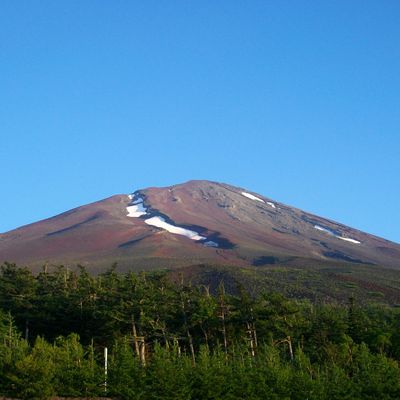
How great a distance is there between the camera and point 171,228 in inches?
6619

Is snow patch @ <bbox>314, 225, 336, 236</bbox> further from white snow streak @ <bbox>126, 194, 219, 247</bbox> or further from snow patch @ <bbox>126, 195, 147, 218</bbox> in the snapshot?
snow patch @ <bbox>126, 195, 147, 218</bbox>

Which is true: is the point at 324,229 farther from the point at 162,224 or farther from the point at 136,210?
the point at 136,210

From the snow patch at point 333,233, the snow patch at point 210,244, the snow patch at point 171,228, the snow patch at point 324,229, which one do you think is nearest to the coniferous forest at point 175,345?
the snow patch at point 210,244

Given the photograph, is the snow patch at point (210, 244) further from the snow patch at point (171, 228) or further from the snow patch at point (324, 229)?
the snow patch at point (324, 229)

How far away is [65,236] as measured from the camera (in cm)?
15488

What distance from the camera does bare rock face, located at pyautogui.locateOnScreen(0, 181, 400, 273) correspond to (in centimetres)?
12344

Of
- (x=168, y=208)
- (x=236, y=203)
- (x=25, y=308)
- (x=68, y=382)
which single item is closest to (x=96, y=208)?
(x=168, y=208)

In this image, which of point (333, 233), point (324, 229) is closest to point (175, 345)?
point (333, 233)

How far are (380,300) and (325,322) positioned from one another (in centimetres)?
4245

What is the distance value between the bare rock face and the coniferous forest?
6101 cm

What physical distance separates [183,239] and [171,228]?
68.2 ft

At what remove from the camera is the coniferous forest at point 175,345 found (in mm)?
30062

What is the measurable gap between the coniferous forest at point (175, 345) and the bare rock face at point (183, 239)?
6101cm

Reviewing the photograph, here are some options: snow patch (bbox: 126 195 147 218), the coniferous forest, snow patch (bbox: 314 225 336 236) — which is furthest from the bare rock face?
the coniferous forest
